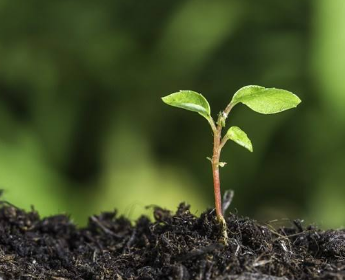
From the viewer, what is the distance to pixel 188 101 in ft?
2.42

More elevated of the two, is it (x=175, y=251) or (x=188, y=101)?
(x=188, y=101)

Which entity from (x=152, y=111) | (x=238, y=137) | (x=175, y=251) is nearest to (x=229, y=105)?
(x=238, y=137)

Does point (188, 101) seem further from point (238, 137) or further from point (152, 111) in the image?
point (152, 111)

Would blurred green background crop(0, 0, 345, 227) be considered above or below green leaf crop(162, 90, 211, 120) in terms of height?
above

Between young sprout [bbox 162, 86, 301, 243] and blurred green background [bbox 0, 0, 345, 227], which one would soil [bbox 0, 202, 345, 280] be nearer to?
young sprout [bbox 162, 86, 301, 243]

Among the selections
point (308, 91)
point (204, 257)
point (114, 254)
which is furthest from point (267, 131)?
point (204, 257)

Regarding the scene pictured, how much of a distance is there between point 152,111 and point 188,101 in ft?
5.60

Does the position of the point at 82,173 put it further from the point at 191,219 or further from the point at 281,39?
the point at 191,219

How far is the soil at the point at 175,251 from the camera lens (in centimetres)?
70

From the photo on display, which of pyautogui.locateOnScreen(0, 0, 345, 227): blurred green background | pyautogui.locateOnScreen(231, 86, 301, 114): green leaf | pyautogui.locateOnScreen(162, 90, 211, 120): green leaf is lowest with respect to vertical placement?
pyautogui.locateOnScreen(162, 90, 211, 120): green leaf

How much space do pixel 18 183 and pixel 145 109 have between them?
57 cm

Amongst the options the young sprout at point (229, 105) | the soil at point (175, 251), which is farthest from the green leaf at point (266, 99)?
the soil at point (175, 251)

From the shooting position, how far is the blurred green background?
2.20 m

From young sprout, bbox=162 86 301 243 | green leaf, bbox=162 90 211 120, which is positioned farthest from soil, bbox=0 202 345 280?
green leaf, bbox=162 90 211 120
